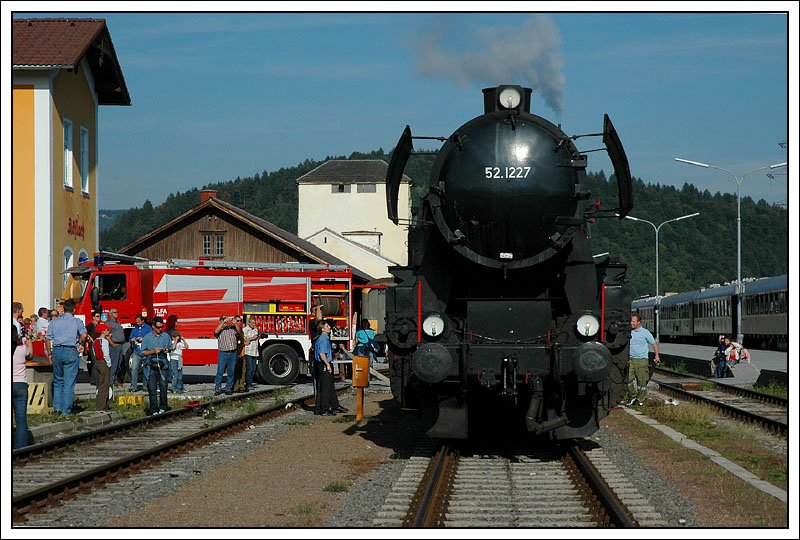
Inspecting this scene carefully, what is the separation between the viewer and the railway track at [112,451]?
9.66 m

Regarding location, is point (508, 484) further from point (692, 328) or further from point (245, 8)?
point (692, 328)

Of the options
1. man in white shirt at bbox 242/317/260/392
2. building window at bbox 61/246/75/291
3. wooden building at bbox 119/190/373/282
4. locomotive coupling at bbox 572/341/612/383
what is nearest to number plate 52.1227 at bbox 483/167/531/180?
locomotive coupling at bbox 572/341/612/383

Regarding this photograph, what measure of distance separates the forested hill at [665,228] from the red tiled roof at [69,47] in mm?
62779

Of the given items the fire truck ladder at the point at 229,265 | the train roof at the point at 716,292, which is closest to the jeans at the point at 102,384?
the fire truck ladder at the point at 229,265

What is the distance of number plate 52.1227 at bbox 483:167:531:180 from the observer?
35.6ft

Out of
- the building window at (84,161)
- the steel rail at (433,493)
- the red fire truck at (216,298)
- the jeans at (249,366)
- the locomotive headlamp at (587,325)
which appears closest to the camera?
the steel rail at (433,493)

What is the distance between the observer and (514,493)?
9703mm

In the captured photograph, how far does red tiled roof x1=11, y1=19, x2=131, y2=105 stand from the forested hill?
62.8 m

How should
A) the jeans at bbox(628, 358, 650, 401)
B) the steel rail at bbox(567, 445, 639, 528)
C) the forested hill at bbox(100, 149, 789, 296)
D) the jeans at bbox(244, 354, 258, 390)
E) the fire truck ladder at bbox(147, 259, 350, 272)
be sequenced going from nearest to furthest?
1. the steel rail at bbox(567, 445, 639, 528)
2. the jeans at bbox(628, 358, 650, 401)
3. the jeans at bbox(244, 354, 258, 390)
4. the fire truck ladder at bbox(147, 259, 350, 272)
5. the forested hill at bbox(100, 149, 789, 296)

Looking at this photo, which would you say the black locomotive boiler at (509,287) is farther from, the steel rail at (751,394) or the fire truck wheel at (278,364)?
the fire truck wheel at (278,364)

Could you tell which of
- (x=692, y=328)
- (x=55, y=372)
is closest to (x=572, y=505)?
(x=55, y=372)

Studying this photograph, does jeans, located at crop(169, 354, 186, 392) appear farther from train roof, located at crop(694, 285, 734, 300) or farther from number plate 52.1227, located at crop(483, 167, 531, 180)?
train roof, located at crop(694, 285, 734, 300)

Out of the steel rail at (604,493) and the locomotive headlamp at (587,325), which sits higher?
the locomotive headlamp at (587,325)

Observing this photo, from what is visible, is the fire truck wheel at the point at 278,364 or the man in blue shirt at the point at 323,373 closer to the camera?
the man in blue shirt at the point at 323,373
